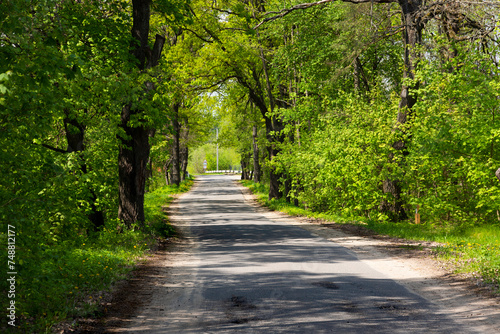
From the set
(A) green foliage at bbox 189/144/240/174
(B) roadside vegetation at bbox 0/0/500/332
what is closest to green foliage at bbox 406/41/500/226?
(B) roadside vegetation at bbox 0/0/500/332

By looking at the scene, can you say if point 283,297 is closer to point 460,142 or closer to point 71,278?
point 71,278

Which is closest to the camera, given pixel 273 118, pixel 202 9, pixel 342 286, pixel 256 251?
pixel 342 286

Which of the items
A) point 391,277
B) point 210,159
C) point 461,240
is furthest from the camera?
point 210,159

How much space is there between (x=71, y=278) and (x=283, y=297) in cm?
354

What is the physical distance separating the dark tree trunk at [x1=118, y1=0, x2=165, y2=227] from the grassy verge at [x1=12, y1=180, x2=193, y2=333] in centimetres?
140

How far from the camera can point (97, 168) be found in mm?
14156

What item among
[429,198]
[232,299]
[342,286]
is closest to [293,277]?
[342,286]

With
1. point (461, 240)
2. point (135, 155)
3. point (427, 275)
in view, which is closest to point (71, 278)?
point (427, 275)

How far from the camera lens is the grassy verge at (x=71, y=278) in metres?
5.68

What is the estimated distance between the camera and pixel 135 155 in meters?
14.3

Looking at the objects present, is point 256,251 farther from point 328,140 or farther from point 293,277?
point 328,140

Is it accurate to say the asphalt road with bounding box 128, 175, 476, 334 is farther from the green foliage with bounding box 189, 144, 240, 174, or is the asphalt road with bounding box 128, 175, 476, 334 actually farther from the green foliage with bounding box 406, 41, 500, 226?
the green foliage with bounding box 189, 144, 240, 174

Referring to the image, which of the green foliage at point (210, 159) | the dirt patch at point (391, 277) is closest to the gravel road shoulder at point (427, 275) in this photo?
the dirt patch at point (391, 277)

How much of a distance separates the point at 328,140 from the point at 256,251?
7.54 meters
